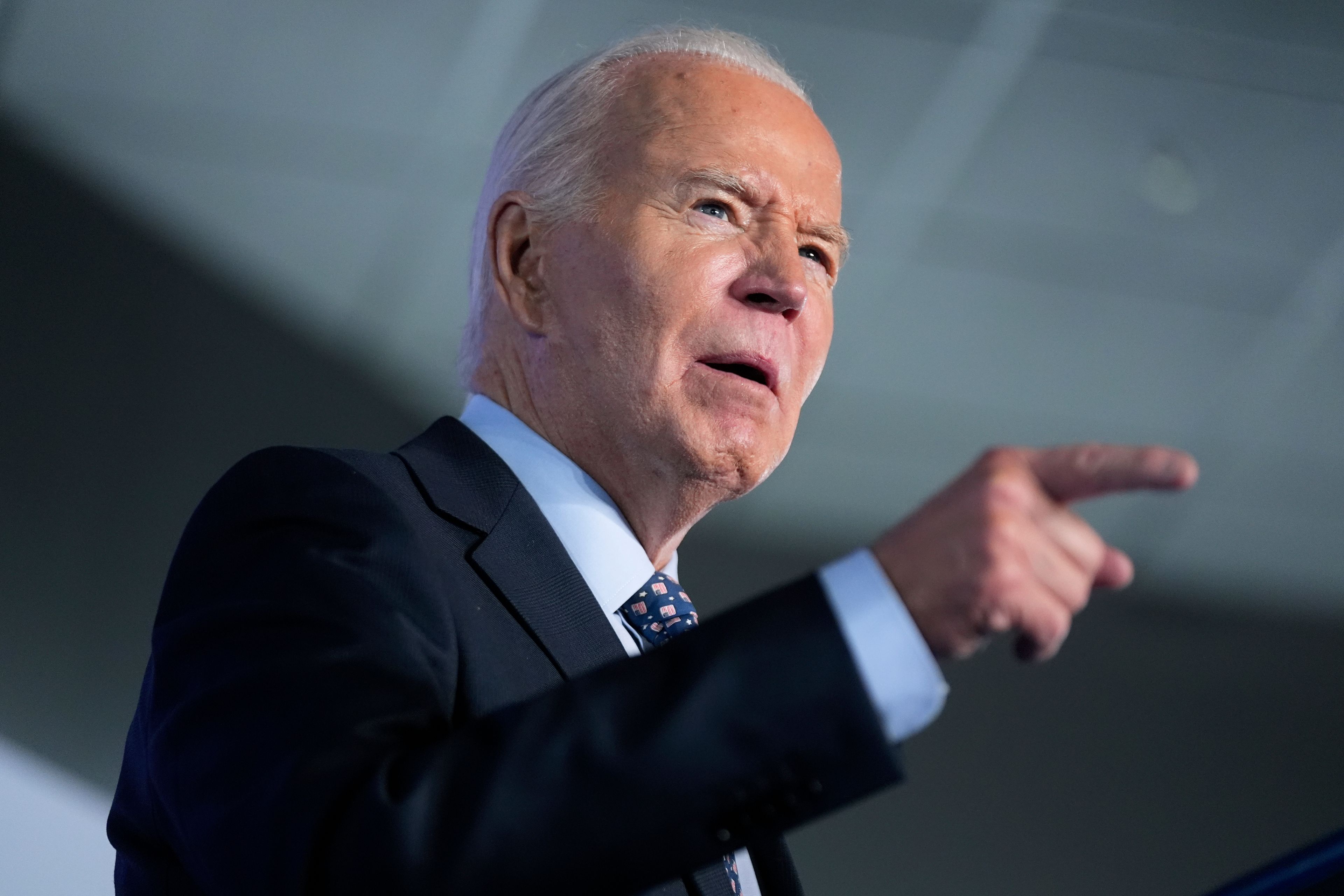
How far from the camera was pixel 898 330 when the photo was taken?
569 centimetres

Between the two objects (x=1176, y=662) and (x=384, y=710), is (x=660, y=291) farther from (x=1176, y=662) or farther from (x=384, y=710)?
(x=1176, y=662)

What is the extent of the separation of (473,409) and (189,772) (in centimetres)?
81

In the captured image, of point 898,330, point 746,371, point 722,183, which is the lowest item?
point 746,371

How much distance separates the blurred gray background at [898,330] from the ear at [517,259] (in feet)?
8.87

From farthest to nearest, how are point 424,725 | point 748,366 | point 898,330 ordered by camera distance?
point 898,330 → point 748,366 → point 424,725

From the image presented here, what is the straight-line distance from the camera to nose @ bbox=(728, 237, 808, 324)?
161cm

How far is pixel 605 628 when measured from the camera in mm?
1309

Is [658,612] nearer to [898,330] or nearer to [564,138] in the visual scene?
[564,138]

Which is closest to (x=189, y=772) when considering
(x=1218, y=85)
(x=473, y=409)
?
(x=473, y=409)

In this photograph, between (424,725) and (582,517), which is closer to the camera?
(424,725)

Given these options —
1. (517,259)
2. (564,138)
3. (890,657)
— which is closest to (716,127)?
(564,138)

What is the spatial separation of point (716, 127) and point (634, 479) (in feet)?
1.55

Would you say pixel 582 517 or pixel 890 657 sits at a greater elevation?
pixel 582 517

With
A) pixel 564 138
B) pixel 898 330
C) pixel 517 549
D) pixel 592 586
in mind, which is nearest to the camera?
pixel 517 549
